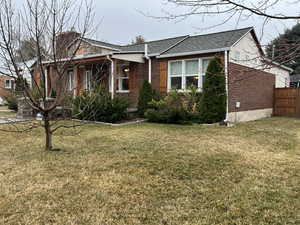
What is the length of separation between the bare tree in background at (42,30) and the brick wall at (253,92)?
6.17 metres

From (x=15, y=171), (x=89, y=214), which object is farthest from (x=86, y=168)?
(x=89, y=214)

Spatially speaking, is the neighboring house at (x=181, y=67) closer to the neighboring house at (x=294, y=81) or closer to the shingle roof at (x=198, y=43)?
the shingle roof at (x=198, y=43)

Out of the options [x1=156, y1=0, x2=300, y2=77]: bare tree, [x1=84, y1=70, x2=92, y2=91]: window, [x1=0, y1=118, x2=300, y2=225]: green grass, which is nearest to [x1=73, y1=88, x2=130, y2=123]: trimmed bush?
[x1=84, y1=70, x2=92, y2=91]: window

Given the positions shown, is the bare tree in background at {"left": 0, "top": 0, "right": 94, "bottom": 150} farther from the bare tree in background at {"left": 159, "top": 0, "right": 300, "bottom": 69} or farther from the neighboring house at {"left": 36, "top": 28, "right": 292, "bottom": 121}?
the neighboring house at {"left": 36, "top": 28, "right": 292, "bottom": 121}

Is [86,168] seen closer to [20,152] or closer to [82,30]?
[20,152]

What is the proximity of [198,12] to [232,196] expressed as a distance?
2.33 meters

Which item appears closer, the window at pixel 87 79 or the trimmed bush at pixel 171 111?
the trimmed bush at pixel 171 111

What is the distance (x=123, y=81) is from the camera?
13211mm

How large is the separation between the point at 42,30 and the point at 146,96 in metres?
6.55

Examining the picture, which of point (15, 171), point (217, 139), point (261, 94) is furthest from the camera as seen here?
point (261, 94)

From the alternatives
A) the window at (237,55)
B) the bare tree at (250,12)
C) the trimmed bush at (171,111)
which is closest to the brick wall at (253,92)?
the window at (237,55)

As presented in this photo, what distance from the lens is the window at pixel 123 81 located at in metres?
13.1

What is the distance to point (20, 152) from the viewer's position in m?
5.13

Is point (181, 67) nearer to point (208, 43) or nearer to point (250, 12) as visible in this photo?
point (208, 43)
